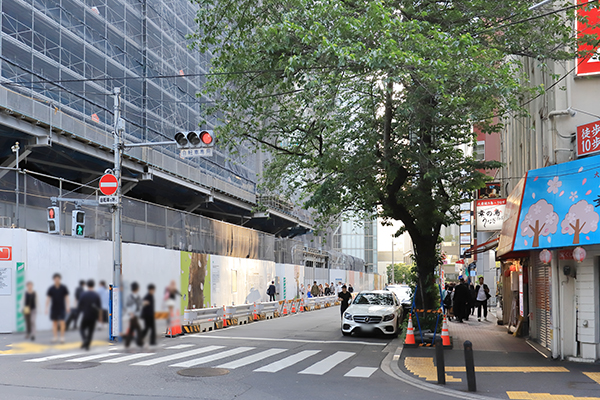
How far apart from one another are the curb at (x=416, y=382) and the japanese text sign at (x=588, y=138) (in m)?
6.73

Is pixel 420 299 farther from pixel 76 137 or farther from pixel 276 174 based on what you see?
pixel 76 137

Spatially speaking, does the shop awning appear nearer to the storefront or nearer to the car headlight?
the storefront

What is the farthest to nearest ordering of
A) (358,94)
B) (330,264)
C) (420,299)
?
(330,264)
(420,299)
(358,94)

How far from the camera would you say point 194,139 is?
38.6ft

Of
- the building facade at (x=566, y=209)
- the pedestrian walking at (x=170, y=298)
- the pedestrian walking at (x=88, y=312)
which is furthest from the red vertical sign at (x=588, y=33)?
the pedestrian walking at (x=88, y=312)

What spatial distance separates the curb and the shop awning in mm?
4415

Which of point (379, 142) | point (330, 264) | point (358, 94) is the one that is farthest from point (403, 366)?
point (330, 264)

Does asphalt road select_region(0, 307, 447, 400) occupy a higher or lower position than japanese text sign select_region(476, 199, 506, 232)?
lower

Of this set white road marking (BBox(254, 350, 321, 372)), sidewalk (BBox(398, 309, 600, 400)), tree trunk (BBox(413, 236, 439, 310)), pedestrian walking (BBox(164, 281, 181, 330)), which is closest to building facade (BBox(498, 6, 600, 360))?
sidewalk (BBox(398, 309, 600, 400))

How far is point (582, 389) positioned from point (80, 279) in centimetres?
1115

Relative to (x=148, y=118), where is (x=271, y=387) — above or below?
below

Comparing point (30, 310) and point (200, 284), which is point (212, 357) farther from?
point (30, 310)

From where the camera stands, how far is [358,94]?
60.6 feet

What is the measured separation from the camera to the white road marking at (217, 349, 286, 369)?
44.1ft
